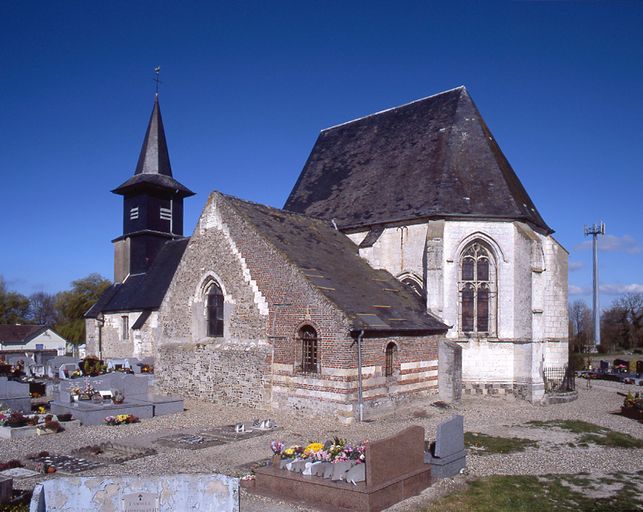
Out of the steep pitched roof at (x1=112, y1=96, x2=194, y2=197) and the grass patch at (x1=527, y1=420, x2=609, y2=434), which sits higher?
the steep pitched roof at (x1=112, y1=96, x2=194, y2=197)

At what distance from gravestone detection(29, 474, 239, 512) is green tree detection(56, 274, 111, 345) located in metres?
52.3

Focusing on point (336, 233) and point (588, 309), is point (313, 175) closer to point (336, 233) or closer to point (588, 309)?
point (336, 233)

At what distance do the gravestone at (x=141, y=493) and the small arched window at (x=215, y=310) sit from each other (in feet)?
44.6

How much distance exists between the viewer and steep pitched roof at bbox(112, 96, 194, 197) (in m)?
36.7

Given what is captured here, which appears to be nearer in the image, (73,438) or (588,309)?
(73,438)

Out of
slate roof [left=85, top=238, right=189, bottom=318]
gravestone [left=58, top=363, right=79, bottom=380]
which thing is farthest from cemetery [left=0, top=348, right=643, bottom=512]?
slate roof [left=85, top=238, right=189, bottom=318]

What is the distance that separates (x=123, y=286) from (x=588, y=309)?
313 feet

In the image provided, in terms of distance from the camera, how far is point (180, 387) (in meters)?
20.9

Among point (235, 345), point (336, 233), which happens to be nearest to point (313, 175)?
point (336, 233)

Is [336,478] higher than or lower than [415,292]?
lower

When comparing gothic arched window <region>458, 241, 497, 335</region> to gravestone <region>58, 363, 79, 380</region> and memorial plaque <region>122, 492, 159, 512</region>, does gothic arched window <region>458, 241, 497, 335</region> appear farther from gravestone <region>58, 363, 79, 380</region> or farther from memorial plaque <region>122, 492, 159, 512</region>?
gravestone <region>58, 363, 79, 380</region>

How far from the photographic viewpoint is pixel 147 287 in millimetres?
35094

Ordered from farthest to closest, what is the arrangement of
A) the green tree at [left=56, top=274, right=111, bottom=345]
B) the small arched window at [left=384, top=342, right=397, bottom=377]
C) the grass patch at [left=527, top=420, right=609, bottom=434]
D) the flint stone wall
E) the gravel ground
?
the green tree at [left=56, top=274, right=111, bottom=345] < the flint stone wall < the small arched window at [left=384, top=342, right=397, bottom=377] < the grass patch at [left=527, top=420, right=609, bottom=434] < the gravel ground

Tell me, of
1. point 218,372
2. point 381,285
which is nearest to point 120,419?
point 218,372
